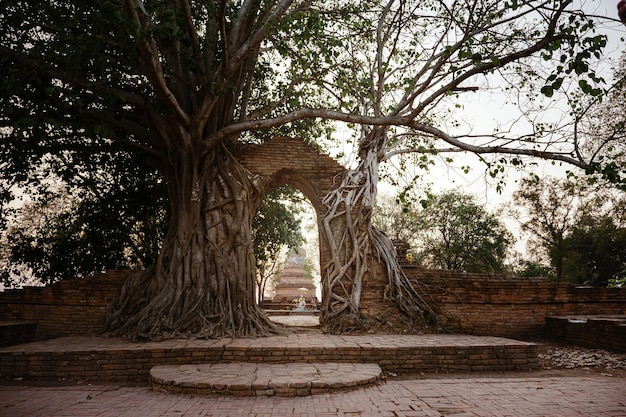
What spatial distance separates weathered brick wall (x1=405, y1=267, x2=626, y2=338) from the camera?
7.18 metres

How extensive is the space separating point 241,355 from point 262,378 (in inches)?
42.2

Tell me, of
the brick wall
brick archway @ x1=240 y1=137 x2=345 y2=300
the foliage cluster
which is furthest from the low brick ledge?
the foliage cluster

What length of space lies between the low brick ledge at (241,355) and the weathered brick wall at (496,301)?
1840mm

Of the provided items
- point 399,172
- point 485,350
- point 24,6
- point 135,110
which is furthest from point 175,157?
point 485,350

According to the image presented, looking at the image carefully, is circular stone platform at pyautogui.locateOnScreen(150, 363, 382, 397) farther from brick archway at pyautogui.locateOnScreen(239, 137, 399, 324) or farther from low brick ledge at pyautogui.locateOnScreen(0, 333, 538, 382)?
brick archway at pyautogui.locateOnScreen(239, 137, 399, 324)

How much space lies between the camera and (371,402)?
345 cm

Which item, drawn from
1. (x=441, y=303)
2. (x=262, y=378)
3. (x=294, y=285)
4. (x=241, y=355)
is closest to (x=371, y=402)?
(x=262, y=378)

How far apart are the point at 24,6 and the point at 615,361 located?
34.4 ft

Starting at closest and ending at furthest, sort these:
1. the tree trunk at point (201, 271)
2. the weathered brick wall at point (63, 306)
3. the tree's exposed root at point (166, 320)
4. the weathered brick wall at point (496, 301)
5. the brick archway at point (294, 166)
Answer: the tree's exposed root at point (166, 320), the tree trunk at point (201, 271), the weathered brick wall at point (63, 306), the weathered brick wall at point (496, 301), the brick archway at point (294, 166)

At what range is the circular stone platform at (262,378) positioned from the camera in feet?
12.0

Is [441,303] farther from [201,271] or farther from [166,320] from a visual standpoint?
[166,320]

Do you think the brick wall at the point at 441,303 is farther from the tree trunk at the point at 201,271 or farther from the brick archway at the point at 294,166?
the brick archway at the point at 294,166

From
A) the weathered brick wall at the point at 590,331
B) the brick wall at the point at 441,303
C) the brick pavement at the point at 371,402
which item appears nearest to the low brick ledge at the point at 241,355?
the brick pavement at the point at 371,402

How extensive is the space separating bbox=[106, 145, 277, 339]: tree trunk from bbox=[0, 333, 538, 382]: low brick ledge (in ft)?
2.09
